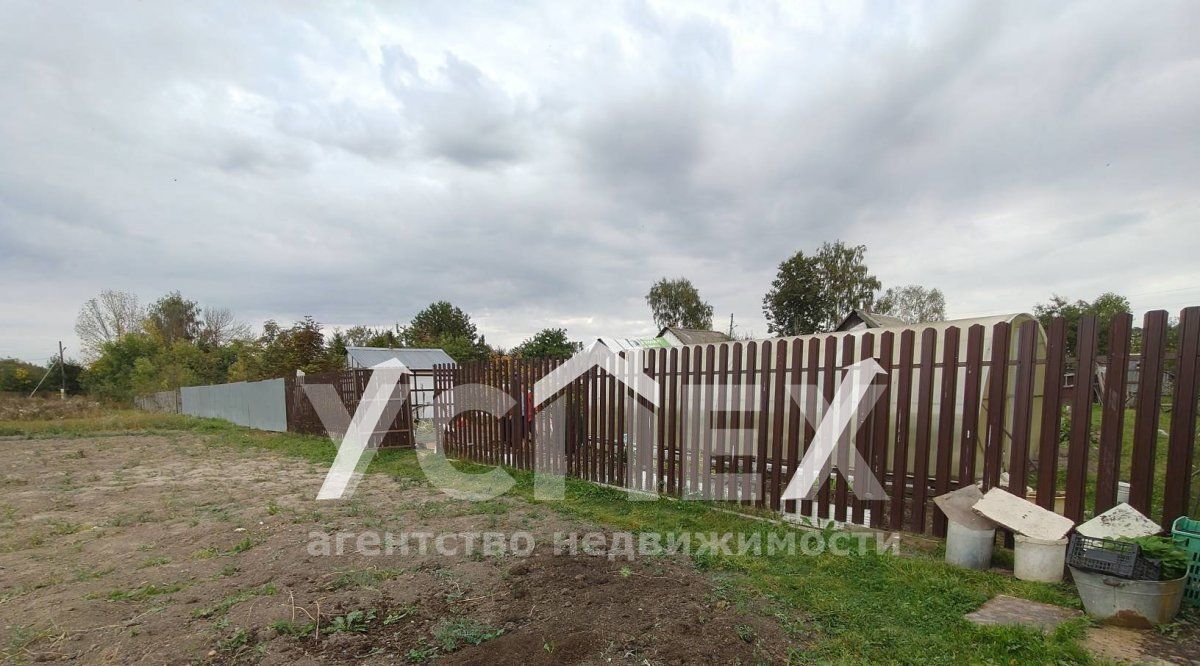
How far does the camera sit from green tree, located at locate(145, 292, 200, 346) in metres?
42.3

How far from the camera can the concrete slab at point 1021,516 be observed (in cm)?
316

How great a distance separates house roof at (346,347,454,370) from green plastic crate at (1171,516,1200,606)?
2163 centimetres

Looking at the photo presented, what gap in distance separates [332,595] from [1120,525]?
15.9 feet

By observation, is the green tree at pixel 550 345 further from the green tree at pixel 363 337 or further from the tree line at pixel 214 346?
the green tree at pixel 363 337

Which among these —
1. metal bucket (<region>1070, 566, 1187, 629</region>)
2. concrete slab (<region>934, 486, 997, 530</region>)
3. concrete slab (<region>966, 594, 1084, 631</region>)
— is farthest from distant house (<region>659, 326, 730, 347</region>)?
metal bucket (<region>1070, 566, 1187, 629</region>)

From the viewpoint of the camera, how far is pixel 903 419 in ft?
13.3

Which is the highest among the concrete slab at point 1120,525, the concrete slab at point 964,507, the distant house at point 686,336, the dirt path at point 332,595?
the distant house at point 686,336

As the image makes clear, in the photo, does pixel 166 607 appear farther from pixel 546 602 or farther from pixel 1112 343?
pixel 1112 343

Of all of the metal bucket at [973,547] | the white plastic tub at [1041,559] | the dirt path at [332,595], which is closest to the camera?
the dirt path at [332,595]

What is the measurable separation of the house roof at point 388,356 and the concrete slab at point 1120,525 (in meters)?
21.3

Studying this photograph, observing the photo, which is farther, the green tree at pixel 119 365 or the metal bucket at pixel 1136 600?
the green tree at pixel 119 365

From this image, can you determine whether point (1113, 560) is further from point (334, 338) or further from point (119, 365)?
point (119, 365)

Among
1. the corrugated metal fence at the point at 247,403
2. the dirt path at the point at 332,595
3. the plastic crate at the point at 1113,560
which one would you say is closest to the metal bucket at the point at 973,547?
the plastic crate at the point at 1113,560

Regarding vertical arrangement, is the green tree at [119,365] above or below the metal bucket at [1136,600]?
below
